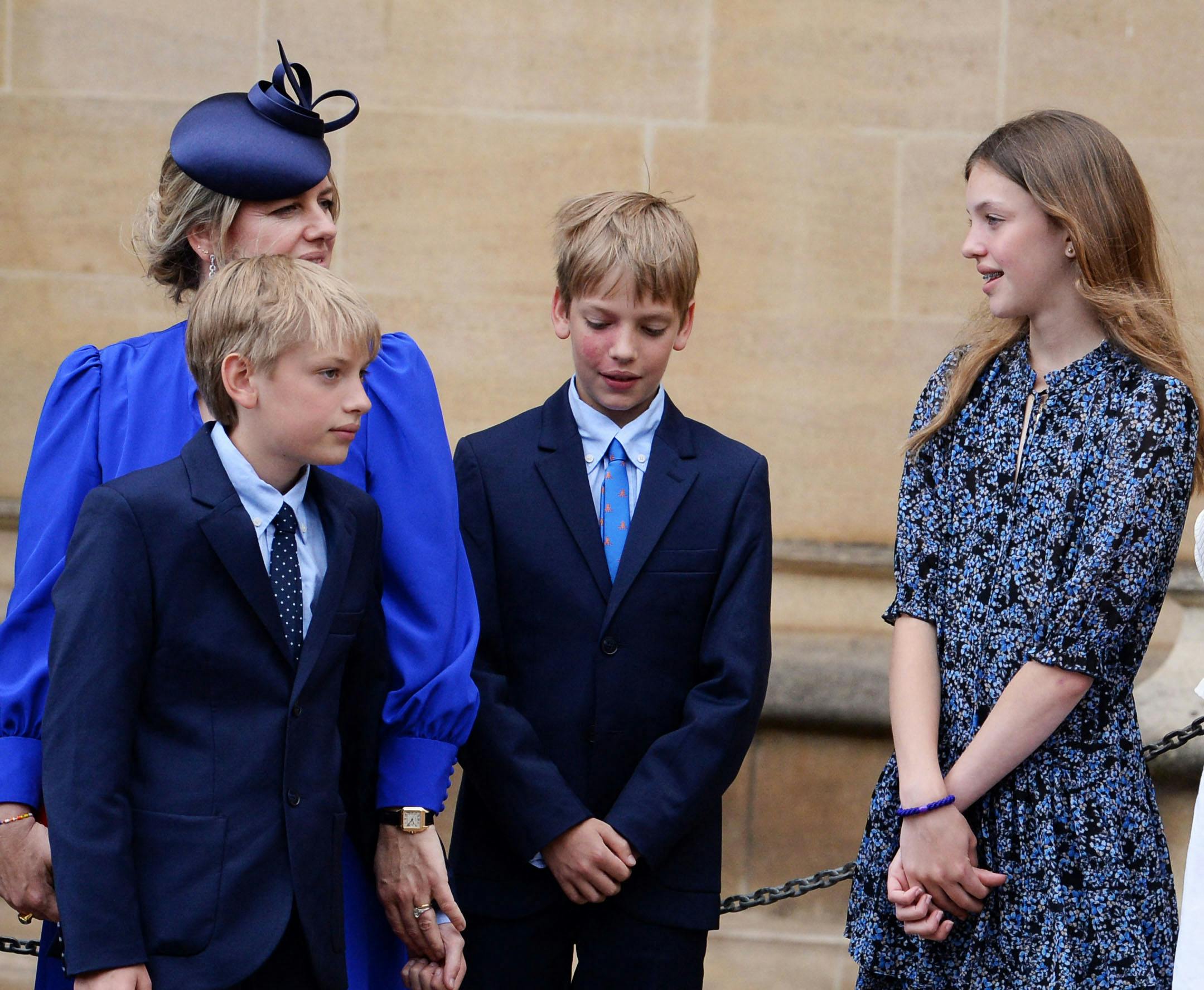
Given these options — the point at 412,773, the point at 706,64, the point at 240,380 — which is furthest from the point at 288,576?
the point at 706,64

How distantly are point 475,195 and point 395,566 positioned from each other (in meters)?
2.16

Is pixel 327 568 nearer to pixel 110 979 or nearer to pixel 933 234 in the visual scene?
pixel 110 979

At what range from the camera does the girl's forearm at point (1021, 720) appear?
2.31m

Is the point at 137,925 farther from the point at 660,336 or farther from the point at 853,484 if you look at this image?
the point at 853,484

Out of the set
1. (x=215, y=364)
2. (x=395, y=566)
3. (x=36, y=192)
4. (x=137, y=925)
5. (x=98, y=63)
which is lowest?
(x=137, y=925)

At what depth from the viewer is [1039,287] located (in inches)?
97.6

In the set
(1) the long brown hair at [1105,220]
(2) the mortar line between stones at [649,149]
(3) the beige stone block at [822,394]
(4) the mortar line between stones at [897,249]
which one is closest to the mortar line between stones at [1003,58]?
(4) the mortar line between stones at [897,249]

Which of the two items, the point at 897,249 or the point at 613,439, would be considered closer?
the point at 613,439

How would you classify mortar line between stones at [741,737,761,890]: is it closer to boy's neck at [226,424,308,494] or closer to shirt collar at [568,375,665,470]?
shirt collar at [568,375,665,470]

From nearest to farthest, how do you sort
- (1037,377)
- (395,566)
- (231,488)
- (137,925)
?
1. (137,925)
2. (231,488)
3. (395,566)
4. (1037,377)

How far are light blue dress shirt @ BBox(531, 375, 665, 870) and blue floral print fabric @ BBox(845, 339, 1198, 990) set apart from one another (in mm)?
540

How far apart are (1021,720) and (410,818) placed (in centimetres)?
97

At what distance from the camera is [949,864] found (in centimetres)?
234

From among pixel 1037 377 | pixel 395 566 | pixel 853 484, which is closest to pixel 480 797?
pixel 395 566
